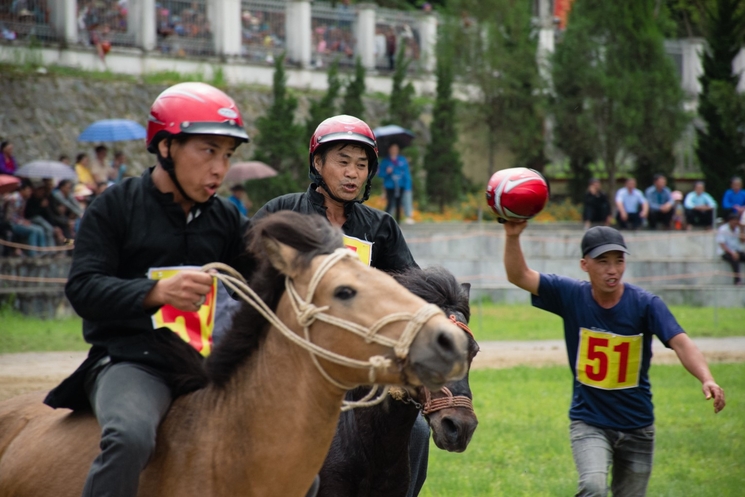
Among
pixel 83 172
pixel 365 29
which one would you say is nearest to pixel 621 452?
pixel 83 172

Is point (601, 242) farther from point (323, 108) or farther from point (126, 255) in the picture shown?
point (323, 108)

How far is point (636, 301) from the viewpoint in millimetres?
6625

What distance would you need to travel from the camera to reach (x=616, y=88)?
30.0 meters

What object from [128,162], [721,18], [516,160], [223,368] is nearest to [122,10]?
[128,162]

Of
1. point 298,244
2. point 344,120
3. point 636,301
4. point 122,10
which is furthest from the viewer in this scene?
point 122,10

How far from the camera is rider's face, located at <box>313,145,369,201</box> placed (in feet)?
19.6

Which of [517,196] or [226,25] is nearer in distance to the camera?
[517,196]

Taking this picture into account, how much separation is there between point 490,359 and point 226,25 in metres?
17.9

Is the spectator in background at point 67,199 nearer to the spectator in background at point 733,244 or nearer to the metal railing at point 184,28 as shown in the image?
the metal railing at point 184,28

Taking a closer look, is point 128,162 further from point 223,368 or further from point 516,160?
point 223,368

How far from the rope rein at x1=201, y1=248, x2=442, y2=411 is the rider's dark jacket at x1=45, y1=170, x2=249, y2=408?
34 centimetres

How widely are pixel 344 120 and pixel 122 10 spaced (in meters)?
23.8

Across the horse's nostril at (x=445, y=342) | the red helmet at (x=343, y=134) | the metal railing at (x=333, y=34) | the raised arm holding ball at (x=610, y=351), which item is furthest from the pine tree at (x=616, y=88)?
the horse's nostril at (x=445, y=342)

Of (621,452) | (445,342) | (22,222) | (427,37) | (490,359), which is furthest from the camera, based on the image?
(427,37)
